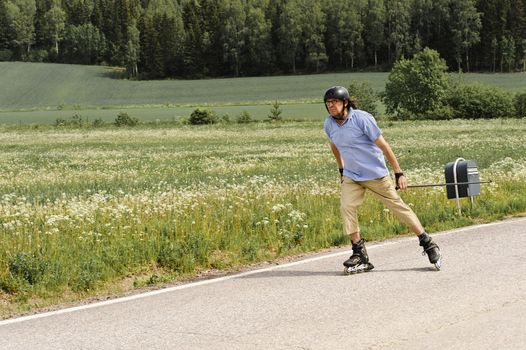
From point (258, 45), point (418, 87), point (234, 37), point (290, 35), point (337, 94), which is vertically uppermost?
point (234, 37)

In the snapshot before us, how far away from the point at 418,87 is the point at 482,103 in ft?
31.9

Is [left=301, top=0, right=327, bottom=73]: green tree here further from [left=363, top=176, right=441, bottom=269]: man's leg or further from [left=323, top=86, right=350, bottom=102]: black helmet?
[left=323, top=86, right=350, bottom=102]: black helmet

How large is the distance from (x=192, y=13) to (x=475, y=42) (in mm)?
63584

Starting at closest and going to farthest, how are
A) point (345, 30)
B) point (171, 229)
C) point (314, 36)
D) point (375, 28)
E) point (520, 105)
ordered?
point (171, 229)
point (520, 105)
point (314, 36)
point (375, 28)
point (345, 30)

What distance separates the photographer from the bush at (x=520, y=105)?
253 ft

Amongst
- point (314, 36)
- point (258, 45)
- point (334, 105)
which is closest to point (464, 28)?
point (314, 36)

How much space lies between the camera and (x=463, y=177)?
41.4 feet

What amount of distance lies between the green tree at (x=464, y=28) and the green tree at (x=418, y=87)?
48.8 metres

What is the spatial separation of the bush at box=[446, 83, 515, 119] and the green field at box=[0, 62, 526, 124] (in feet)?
58.2

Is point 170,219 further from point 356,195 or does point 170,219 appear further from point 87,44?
point 87,44

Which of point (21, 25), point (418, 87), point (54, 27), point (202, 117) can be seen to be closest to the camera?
point (202, 117)

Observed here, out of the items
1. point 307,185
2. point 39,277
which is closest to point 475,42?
point 307,185

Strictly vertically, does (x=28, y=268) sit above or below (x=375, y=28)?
below

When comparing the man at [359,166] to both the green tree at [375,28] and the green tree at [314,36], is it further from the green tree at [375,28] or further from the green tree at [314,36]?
the green tree at [375,28]
